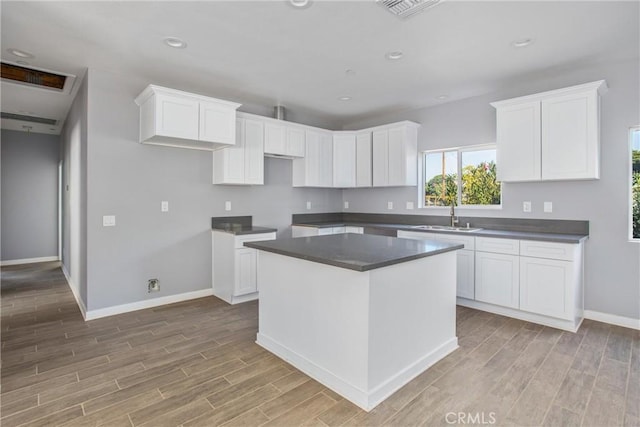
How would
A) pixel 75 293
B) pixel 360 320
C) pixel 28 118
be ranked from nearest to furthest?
pixel 360 320
pixel 75 293
pixel 28 118

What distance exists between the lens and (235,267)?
4000 mm

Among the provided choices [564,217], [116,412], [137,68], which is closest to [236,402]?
[116,412]

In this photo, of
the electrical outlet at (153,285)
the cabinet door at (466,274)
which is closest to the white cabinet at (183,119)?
the electrical outlet at (153,285)

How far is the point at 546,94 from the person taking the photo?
345cm

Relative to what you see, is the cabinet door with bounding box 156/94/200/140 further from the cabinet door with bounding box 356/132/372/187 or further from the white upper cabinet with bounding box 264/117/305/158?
the cabinet door with bounding box 356/132/372/187

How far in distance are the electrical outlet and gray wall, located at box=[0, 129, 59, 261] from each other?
461cm

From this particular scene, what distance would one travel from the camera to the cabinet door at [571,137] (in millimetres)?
3227

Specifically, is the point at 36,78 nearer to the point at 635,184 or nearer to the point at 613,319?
the point at 635,184

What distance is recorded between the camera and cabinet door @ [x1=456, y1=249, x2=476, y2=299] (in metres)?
3.80

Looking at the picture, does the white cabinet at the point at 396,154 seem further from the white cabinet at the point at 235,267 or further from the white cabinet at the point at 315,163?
the white cabinet at the point at 235,267

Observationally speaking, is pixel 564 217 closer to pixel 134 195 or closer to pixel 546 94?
pixel 546 94

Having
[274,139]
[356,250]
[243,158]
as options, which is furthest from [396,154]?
[356,250]

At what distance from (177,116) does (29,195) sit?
531 centimetres

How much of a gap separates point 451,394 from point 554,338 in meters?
1.53
